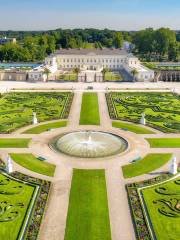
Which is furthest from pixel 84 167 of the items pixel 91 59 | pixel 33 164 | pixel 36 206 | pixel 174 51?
pixel 174 51

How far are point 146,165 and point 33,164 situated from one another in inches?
542

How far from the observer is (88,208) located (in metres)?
32.8

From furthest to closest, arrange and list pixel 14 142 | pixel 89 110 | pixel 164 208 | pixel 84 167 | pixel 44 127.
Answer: pixel 89 110
pixel 44 127
pixel 14 142
pixel 84 167
pixel 164 208

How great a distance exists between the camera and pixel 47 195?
34.9 metres

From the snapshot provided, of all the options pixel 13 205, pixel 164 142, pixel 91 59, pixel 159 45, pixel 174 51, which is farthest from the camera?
pixel 159 45

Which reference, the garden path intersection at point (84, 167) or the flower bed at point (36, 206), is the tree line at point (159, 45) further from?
the flower bed at point (36, 206)

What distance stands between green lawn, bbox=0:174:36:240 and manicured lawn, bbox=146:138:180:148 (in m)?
20.8

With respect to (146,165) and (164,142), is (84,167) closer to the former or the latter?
(146,165)

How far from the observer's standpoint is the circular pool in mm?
46406

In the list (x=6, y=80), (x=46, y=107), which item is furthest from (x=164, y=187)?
(x=6, y=80)

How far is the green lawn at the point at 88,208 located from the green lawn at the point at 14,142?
1247 centimetres

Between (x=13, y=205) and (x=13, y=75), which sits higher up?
(x=13, y=75)

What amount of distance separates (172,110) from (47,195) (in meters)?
43.6

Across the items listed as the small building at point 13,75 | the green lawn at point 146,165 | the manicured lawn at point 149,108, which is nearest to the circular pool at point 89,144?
the green lawn at point 146,165
